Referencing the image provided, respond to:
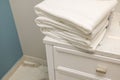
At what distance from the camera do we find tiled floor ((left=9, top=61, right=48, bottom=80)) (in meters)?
1.62

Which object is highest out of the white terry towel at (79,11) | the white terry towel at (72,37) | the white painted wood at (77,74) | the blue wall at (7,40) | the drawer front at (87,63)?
the white terry towel at (79,11)

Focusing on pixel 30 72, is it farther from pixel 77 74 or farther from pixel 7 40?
pixel 77 74

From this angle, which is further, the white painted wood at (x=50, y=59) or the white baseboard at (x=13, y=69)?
the white baseboard at (x=13, y=69)

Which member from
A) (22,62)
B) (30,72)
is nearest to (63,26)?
(30,72)

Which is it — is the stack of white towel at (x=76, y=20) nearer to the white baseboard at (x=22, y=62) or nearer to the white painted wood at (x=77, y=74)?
the white painted wood at (x=77, y=74)

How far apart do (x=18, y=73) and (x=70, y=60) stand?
0.98 meters

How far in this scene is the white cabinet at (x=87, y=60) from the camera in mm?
751

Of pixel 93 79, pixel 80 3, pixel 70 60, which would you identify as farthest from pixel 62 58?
pixel 80 3

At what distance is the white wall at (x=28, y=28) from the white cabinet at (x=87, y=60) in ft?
2.11

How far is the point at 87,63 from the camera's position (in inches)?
32.0

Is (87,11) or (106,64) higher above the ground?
(87,11)

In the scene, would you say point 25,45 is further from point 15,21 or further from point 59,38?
point 59,38

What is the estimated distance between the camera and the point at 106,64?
78cm

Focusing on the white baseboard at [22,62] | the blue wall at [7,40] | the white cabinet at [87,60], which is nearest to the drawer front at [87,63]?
the white cabinet at [87,60]
